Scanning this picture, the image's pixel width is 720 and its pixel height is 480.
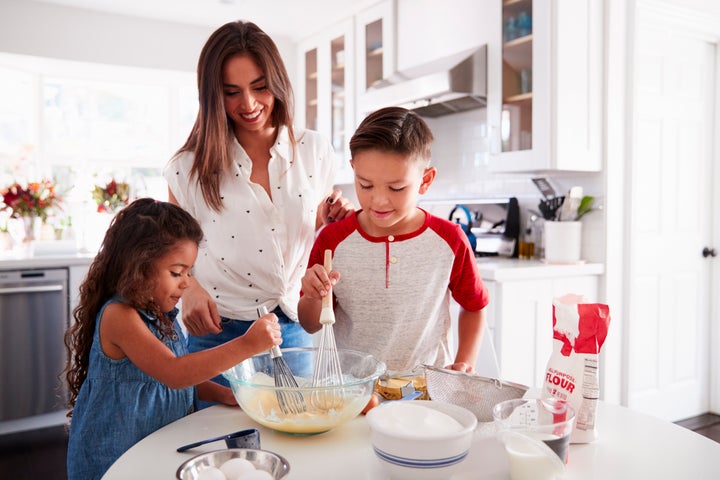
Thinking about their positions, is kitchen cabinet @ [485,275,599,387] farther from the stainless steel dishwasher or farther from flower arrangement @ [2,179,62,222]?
flower arrangement @ [2,179,62,222]

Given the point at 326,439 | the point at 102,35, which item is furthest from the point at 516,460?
the point at 102,35

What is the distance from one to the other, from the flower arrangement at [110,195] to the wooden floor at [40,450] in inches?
54.8

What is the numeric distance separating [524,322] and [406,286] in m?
1.47

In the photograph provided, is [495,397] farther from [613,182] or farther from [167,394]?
[613,182]

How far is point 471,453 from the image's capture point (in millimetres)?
888

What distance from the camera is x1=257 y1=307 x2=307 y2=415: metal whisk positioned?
938 mm

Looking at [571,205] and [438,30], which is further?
[438,30]

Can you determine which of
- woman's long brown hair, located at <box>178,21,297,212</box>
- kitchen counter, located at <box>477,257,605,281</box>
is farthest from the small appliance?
woman's long brown hair, located at <box>178,21,297,212</box>

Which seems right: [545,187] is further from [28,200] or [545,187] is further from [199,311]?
[28,200]

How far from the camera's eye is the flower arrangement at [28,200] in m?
3.57

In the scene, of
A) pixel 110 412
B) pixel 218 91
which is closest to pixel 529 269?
pixel 218 91

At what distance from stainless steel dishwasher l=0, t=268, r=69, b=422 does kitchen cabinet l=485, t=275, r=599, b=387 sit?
227 cm

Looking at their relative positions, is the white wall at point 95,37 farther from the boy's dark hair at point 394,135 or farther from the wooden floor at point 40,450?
the boy's dark hair at point 394,135

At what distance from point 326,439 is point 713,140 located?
10.8 ft
